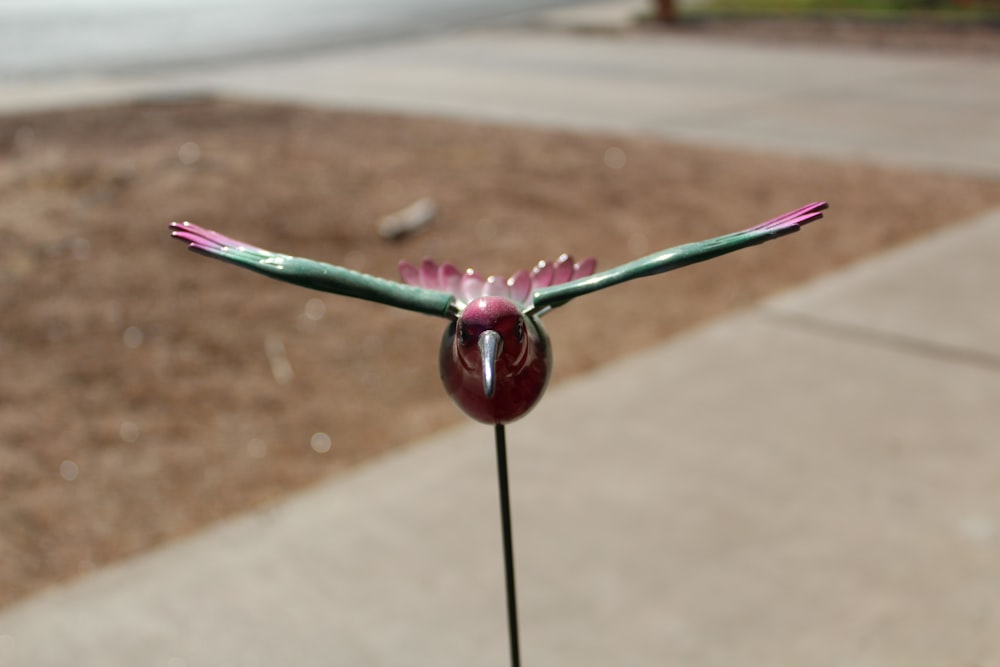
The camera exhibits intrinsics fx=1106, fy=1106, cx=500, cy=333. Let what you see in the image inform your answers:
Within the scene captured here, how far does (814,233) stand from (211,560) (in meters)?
3.63

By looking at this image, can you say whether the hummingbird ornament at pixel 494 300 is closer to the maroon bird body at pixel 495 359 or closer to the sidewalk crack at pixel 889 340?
the maroon bird body at pixel 495 359

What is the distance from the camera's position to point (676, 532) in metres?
2.98

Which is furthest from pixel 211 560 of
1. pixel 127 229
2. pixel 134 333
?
pixel 127 229

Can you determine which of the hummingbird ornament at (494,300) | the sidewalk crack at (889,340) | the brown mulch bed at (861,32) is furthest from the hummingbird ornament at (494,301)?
the brown mulch bed at (861,32)

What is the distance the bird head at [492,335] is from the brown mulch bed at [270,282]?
2320 mm

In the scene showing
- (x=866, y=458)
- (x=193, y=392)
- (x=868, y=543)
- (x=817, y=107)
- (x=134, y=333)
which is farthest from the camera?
(x=817, y=107)

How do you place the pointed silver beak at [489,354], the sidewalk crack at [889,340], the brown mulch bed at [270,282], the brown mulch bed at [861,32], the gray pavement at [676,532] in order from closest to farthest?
the pointed silver beak at [489,354], the gray pavement at [676,532], the brown mulch bed at [270,282], the sidewalk crack at [889,340], the brown mulch bed at [861,32]

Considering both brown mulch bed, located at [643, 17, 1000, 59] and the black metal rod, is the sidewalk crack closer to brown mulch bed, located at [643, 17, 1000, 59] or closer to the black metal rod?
the black metal rod

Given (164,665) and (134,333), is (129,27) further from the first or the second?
(164,665)

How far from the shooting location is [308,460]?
3477 millimetres

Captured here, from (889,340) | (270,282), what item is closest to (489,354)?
(889,340)

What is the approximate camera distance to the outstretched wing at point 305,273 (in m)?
0.97

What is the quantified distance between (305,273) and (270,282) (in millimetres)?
3975

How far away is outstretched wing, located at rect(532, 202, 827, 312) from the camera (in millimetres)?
945
